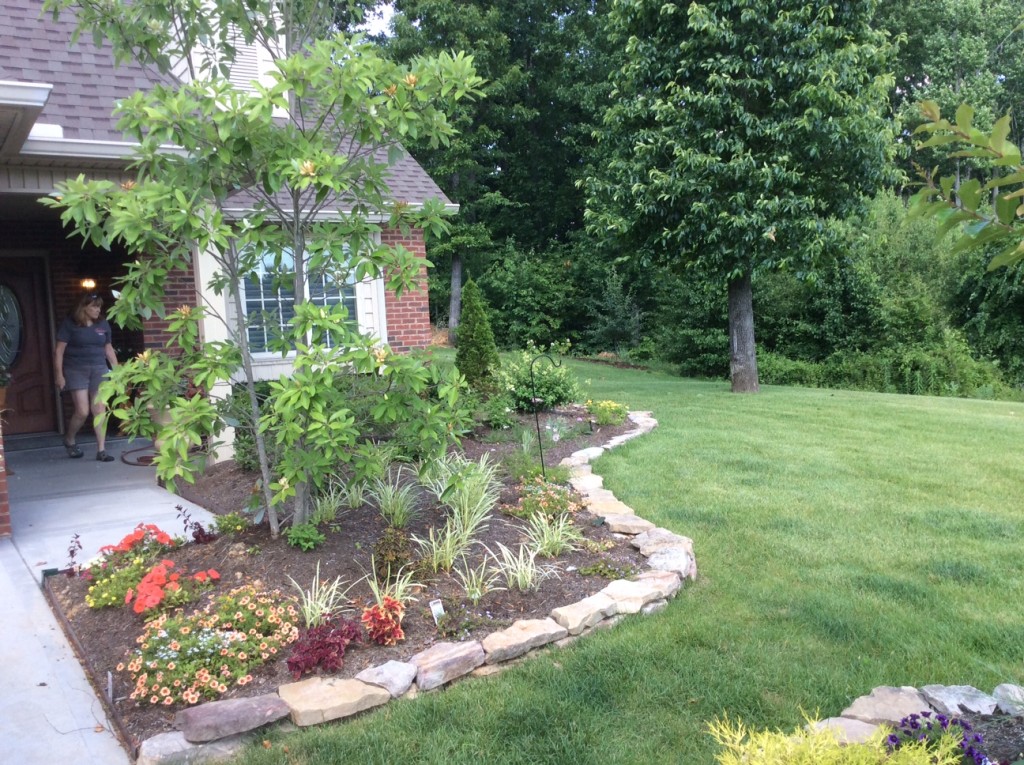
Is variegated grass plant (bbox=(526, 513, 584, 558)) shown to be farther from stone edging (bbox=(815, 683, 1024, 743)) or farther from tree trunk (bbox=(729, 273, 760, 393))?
tree trunk (bbox=(729, 273, 760, 393))

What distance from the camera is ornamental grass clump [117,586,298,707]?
10.2ft

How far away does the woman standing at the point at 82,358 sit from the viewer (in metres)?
7.89

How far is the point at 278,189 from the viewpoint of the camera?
4.06 meters

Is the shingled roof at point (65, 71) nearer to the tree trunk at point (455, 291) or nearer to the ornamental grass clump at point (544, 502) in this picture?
the ornamental grass clump at point (544, 502)

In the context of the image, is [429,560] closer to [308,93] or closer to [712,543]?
[712,543]

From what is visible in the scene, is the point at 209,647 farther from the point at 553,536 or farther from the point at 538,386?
the point at 538,386

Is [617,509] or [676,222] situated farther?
[676,222]

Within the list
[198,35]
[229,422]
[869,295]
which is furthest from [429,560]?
[869,295]

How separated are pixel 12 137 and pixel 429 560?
14.1 feet

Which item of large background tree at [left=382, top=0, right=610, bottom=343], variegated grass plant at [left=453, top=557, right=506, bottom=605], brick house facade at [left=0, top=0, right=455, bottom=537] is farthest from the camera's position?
large background tree at [left=382, top=0, right=610, bottom=343]

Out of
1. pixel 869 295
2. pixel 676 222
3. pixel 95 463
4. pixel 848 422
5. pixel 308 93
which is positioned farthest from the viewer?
pixel 869 295

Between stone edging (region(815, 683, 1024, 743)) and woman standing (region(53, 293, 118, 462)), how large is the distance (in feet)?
24.0

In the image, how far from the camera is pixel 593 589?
413 centimetres

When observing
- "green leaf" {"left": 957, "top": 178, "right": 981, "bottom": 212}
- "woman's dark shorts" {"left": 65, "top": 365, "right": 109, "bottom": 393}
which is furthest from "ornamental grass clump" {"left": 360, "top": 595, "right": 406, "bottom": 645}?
"woman's dark shorts" {"left": 65, "top": 365, "right": 109, "bottom": 393}
